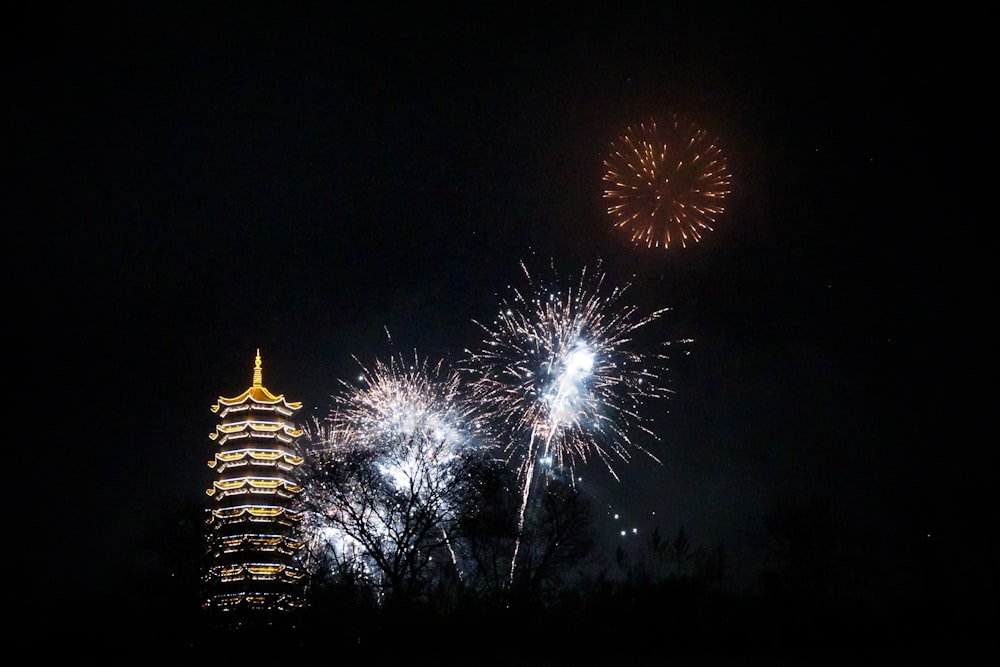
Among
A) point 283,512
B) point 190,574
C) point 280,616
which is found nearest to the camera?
→ point 280,616

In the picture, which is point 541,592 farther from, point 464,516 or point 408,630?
point 408,630

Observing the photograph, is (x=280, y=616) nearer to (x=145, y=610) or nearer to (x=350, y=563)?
(x=145, y=610)

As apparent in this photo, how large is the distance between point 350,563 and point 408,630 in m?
11.5

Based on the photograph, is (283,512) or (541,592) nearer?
(541,592)

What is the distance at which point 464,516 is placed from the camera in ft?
129

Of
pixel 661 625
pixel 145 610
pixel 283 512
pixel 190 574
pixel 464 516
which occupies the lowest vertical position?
pixel 661 625

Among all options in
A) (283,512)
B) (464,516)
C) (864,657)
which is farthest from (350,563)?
(283,512)

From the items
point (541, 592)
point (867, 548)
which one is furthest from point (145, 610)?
point (867, 548)

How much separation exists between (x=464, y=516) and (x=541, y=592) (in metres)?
5.73

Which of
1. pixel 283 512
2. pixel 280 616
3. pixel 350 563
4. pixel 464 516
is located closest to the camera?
pixel 280 616

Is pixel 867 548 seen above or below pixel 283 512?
below

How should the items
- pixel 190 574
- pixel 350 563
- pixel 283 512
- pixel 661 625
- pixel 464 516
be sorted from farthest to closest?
pixel 283 512 < pixel 464 516 < pixel 350 563 < pixel 190 574 < pixel 661 625

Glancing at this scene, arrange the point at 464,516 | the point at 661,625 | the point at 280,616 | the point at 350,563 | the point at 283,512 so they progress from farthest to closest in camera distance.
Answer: the point at 283,512, the point at 464,516, the point at 350,563, the point at 661,625, the point at 280,616

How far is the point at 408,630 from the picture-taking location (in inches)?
1008
